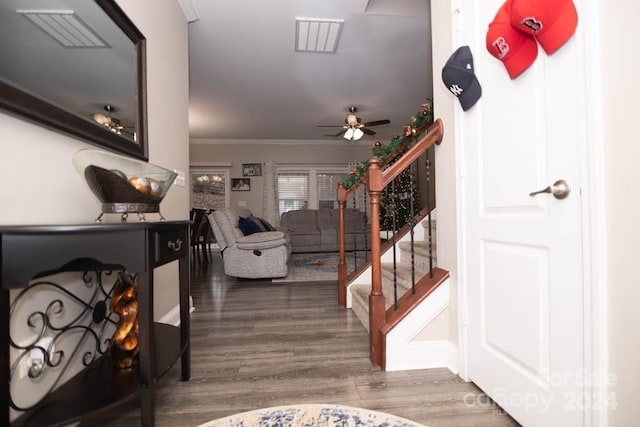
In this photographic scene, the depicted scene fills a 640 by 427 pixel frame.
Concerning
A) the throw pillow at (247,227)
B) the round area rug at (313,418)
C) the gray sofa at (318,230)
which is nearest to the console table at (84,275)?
the round area rug at (313,418)

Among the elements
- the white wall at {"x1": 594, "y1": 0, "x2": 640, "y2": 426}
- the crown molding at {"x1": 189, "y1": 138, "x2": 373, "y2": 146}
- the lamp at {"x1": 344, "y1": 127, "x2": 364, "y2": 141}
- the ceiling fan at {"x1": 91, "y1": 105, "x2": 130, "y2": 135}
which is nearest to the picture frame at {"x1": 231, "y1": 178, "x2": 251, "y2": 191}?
the crown molding at {"x1": 189, "y1": 138, "x2": 373, "y2": 146}

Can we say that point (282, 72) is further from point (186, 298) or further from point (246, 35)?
point (186, 298)

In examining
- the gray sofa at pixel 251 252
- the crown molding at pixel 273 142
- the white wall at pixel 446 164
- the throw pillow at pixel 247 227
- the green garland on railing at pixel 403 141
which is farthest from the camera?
the crown molding at pixel 273 142

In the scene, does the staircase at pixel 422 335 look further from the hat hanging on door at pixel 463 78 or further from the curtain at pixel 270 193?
the curtain at pixel 270 193

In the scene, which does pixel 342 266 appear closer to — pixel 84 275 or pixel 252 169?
pixel 84 275

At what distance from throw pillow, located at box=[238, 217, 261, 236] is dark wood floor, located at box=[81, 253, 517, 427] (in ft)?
6.37

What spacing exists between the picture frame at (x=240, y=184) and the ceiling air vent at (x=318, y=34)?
16.1 feet

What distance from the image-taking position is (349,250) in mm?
6996

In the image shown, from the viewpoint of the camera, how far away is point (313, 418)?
4.31 feet

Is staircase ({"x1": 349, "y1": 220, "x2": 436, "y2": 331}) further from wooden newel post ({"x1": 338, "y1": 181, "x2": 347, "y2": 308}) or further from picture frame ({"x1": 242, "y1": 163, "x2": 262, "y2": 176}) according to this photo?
picture frame ({"x1": 242, "y1": 163, "x2": 262, "y2": 176})

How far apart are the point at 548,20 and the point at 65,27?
1.96 m

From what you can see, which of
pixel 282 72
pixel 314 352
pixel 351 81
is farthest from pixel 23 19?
pixel 351 81

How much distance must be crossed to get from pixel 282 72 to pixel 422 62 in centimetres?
189

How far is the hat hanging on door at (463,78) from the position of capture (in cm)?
150
